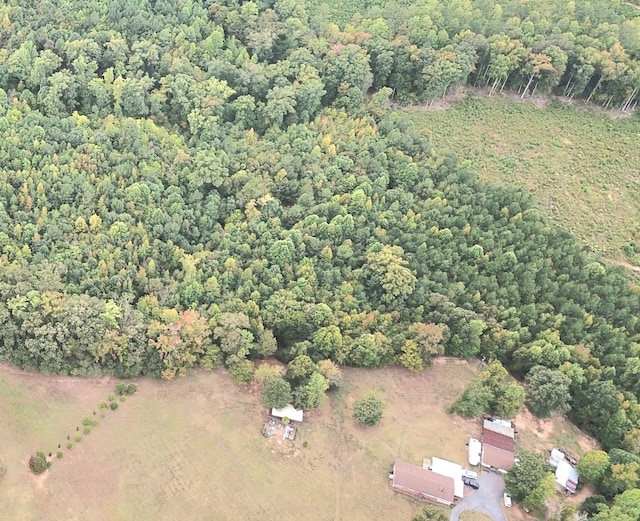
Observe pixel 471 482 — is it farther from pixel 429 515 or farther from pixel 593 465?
pixel 593 465

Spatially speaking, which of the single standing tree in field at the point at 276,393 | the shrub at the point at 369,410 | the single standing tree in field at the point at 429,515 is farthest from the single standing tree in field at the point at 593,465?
the single standing tree in field at the point at 276,393

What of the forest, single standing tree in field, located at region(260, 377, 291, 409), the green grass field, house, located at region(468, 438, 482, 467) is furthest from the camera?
the green grass field

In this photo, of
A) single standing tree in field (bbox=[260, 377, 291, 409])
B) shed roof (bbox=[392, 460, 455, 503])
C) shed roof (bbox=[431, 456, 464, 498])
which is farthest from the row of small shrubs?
shed roof (bbox=[431, 456, 464, 498])

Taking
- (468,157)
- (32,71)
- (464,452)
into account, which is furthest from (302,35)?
(464,452)

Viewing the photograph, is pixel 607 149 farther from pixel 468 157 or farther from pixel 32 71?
pixel 32 71

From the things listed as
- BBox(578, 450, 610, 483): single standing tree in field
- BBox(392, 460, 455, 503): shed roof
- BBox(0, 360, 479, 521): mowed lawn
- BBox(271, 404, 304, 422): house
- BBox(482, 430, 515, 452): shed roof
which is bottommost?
BBox(0, 360, 479, 521): mowed lawn

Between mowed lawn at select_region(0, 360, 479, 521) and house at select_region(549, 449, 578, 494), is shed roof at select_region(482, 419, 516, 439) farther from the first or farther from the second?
house at select_region(549, 449, 578, 494)
